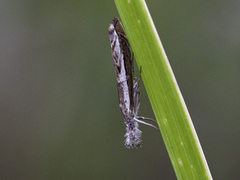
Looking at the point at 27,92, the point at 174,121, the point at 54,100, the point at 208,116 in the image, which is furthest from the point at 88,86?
the point at 174,121

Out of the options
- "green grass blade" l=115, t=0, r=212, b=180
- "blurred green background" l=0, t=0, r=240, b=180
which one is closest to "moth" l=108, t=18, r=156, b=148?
"green grass blade" l=115, t=0, r=212, b=180

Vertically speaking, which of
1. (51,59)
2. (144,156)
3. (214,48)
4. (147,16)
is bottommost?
(144,156)

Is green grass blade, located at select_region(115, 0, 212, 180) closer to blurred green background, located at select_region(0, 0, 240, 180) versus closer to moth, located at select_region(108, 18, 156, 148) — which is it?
moth, located at select_region(108, 18, 156, 148)

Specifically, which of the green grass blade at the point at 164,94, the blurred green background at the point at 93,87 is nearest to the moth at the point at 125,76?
the green grass blade at the point at 164,94

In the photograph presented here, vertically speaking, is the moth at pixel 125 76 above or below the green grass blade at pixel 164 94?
above

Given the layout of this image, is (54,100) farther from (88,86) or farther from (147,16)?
(147,16)

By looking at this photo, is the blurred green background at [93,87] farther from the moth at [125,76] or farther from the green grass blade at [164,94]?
the green grass blade at [164,94]
